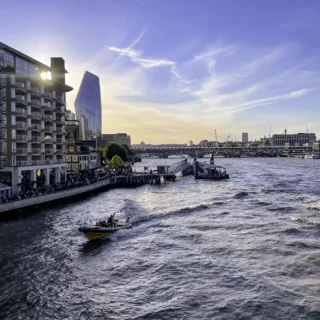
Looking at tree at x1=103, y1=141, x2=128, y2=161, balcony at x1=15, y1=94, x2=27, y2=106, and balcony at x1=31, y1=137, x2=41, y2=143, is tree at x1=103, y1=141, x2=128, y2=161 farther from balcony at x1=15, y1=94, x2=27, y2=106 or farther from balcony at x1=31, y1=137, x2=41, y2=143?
balcony at x1=15, y1=94, x2=27, y2=106

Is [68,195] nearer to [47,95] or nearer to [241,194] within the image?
[47,95]

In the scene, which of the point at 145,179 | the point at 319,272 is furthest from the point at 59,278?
the point at 145,179

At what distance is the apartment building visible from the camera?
220 ft

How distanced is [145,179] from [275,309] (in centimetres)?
9726

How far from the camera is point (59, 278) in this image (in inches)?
Result: 1251

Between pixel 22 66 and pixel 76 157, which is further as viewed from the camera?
pixel 76 157

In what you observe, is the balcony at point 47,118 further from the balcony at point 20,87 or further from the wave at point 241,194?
the wave at point 241,194

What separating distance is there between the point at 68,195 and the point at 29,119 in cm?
1662

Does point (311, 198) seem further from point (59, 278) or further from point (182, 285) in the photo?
point (59, 278)

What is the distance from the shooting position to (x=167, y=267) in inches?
1355

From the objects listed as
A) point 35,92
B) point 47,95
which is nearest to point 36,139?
point 35,92

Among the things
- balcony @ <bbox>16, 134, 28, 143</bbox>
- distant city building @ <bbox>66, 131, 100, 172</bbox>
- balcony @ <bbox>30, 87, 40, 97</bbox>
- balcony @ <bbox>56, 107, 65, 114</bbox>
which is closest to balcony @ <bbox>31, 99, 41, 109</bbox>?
balcony @ <bbox>30, 87, 40, 97</bbox>

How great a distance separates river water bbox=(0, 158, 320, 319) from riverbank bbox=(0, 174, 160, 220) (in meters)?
2.78

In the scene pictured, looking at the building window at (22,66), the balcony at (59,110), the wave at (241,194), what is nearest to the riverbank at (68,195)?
the balcony at (59,110)
